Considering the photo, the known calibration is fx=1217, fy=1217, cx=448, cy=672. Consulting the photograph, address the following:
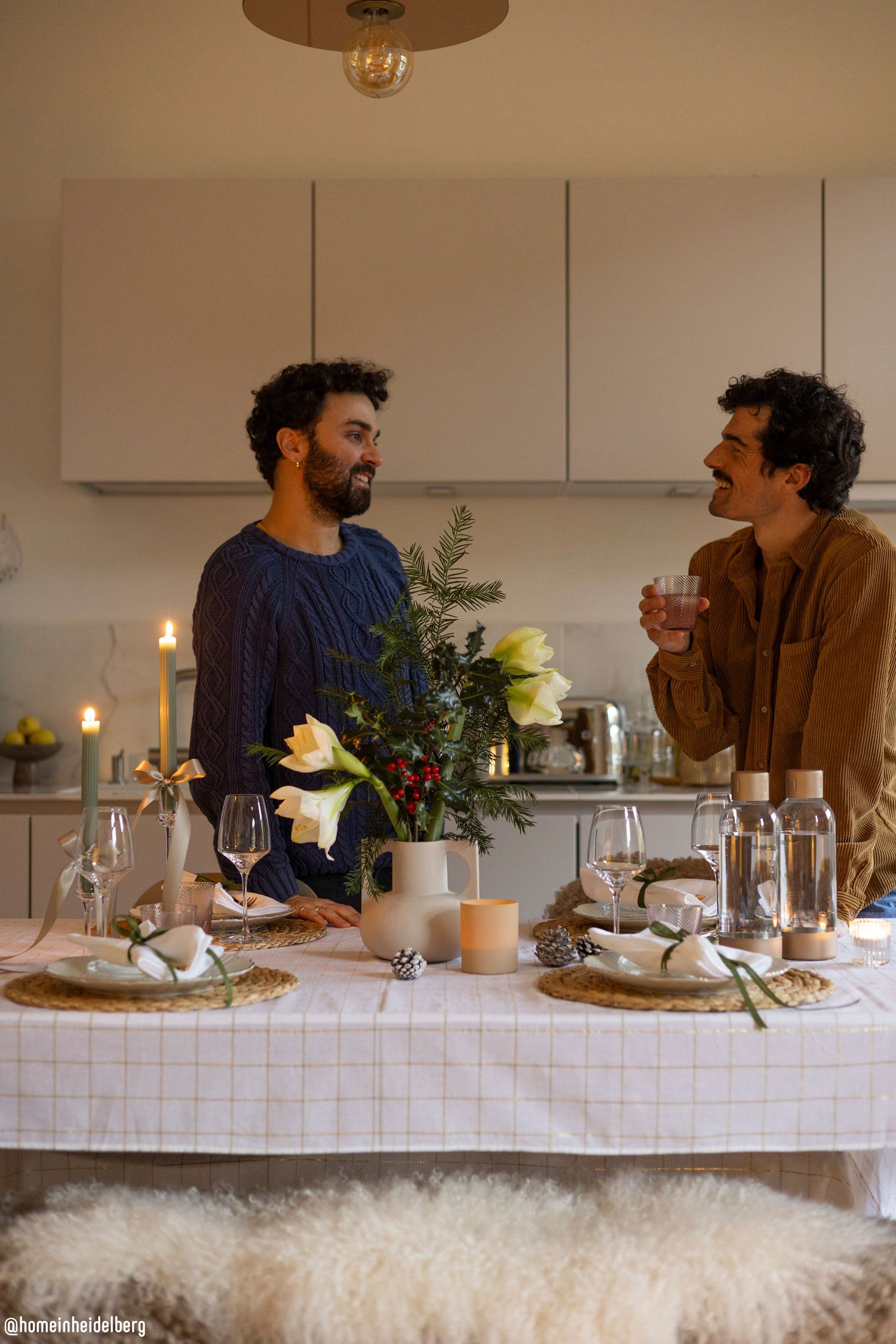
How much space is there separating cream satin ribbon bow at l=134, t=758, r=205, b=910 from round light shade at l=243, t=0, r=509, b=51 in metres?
1.15

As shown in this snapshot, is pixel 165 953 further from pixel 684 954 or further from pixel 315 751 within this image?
pixel 684 954

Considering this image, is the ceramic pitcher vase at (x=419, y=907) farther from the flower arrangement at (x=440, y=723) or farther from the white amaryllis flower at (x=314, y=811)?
the white amaryllis flower at (x=314, y=811)

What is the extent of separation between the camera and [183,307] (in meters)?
3.15

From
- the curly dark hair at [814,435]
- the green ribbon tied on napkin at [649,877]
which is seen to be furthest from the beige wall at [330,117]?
the green ribbon tied on napkin at [649,877]

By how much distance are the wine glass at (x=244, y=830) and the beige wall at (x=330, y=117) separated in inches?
86.4

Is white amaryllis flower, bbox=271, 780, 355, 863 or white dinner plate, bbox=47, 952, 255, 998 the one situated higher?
white amaryllis flower, bbox=271, 780, 355, 863

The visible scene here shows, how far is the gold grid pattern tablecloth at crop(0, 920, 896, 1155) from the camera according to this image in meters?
1.09

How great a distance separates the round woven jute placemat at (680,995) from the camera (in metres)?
1.12

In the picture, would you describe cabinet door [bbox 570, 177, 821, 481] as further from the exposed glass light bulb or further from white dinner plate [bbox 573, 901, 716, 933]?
white dinner plate [bbox 573, 901, 716, 933]

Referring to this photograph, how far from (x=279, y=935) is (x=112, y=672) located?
7.24ft

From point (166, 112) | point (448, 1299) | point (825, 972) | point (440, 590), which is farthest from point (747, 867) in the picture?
point (166, 112)

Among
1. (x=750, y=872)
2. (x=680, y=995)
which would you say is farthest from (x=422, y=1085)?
(x=750, y=872)

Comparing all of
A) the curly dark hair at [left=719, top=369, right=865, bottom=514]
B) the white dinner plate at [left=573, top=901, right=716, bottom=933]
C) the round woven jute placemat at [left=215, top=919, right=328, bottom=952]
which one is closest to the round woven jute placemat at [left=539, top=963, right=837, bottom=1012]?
the white dinner plate at [left=573, top=901, right=716, bottom=933]

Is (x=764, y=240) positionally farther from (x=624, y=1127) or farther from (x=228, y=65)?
(x=624, y=1127)
